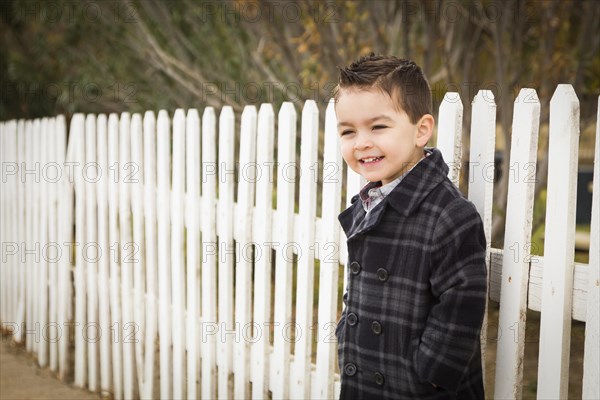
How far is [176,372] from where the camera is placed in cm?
365

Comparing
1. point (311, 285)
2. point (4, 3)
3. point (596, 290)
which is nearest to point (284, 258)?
point (311, 285)

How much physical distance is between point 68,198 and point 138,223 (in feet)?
3.33

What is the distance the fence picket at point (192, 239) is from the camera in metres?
3.39

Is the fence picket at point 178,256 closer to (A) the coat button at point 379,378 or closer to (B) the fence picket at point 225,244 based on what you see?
(B) the fence picket at point 225,244

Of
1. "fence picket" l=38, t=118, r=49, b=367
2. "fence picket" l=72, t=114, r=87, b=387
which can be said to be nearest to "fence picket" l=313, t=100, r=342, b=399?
"fence picket" l=72, t=114, r=87, b=387

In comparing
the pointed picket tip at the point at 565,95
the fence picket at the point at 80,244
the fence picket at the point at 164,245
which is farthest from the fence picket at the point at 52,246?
the pointed picket tip at the point at 565,95

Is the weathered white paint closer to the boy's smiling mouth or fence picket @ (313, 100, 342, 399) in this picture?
fence picket @ (313, 100, 342, 399)

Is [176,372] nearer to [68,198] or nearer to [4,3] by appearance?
[68,198]

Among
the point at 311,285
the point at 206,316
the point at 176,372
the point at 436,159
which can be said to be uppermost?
the point at 436,159

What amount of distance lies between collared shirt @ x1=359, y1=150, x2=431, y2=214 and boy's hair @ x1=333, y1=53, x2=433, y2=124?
0.52 ft

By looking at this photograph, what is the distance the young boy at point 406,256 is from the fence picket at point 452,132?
0.57ft

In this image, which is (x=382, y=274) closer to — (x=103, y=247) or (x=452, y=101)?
(x=452, y=101)

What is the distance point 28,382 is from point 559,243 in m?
3.87

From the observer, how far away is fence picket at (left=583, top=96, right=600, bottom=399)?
171 cm
